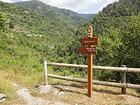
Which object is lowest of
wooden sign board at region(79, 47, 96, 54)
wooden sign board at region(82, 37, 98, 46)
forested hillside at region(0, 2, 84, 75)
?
forested hillside at region(0, 2, 84, 75)

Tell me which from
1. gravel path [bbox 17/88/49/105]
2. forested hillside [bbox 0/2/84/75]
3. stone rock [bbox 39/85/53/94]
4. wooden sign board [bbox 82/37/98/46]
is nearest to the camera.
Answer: wooden sign board [bbox 82/37/98/46]

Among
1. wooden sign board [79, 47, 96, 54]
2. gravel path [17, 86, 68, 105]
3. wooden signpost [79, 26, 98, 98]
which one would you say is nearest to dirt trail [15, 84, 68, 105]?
gravel path [17, 86, 68, 105]

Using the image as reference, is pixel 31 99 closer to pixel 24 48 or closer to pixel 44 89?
pixel 44 89

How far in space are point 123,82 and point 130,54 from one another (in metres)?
11.3

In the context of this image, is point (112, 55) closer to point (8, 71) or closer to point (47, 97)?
point (8, 71)

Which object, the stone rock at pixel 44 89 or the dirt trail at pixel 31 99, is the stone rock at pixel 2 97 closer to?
the dirt trail at pixel 31 99

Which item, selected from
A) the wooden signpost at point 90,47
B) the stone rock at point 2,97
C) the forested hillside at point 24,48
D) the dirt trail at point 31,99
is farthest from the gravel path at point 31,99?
the forested hillside at point 24,48

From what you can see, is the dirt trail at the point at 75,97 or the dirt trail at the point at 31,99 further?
the dirt trail at the point at 31,99

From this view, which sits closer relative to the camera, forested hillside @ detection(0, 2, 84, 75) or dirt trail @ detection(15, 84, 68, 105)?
dirt trail @ detection(15, 84, 68, 105)

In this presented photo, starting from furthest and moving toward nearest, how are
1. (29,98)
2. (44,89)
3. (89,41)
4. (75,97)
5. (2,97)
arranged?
(44,89), (29,98), (2,97), (75,97), (89,41)

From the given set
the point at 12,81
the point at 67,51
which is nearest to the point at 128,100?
the point at 12,81

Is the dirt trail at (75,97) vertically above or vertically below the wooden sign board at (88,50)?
below

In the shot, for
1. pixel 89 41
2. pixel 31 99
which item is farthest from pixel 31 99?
pixel 89 41

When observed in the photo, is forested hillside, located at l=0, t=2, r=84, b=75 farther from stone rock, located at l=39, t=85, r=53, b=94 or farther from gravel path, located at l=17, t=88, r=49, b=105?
stone rock, located at l=39, t=85, r=53, b=94
